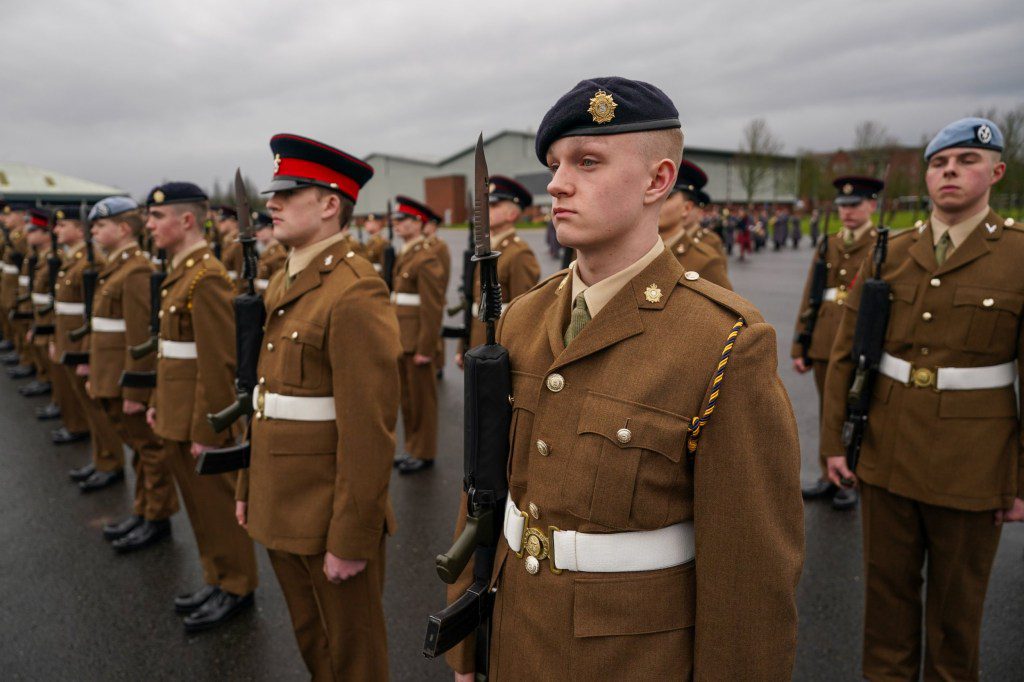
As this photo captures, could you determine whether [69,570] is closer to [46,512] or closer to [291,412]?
[46,512]

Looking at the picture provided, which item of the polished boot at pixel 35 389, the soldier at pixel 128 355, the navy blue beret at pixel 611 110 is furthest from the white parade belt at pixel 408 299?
the polished boot at pixel 35 389

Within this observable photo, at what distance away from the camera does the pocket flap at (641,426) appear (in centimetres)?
137

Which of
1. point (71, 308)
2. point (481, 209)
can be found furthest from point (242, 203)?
point (71, 308)

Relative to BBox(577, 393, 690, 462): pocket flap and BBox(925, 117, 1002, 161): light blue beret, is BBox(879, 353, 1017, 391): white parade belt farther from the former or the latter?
BBox(577, 393, 690, 462): pocket flap

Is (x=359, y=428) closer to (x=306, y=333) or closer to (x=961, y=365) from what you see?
(x=306, y=333)

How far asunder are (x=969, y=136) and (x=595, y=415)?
226cm

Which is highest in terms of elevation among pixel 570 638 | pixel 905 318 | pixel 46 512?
pixel 905 318

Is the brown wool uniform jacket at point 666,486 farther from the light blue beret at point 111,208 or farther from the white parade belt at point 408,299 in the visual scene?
the white parade belt at point 408,299

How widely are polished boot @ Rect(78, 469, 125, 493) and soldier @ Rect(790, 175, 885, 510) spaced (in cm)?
565

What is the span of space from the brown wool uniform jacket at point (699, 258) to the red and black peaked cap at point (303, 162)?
8.38 ft

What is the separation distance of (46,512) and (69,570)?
1.20 m

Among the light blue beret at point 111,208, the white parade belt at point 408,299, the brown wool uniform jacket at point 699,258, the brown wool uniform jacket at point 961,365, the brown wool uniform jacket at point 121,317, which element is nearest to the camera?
the brown wool uniform jacket at point 961,365

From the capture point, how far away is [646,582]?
144 cm

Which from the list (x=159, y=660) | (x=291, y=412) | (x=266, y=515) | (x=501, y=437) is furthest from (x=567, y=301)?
(x=159, y=660)
